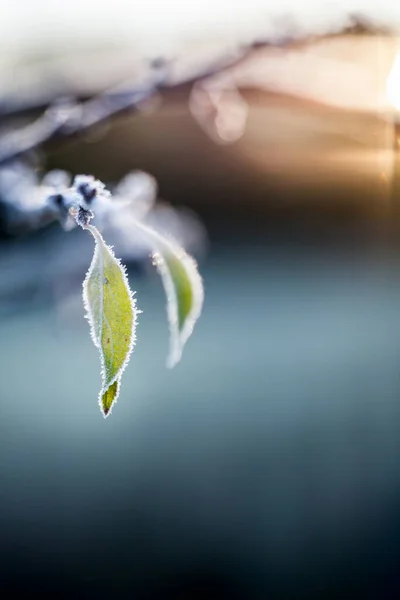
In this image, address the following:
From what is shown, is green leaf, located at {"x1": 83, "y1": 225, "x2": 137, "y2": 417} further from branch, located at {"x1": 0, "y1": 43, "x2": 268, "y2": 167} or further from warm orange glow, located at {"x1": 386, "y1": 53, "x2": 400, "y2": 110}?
warm orange glow, located at {"x1": 386, "y1": 53, "x2": 400, "y2": 110}

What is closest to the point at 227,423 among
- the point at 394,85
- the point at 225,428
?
the point at 225,428

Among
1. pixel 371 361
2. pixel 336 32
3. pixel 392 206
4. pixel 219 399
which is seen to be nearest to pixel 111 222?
pixel 336 32

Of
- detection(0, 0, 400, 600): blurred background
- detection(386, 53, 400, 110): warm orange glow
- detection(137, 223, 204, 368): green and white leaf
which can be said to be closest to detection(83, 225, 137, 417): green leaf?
detection(137, 223, 204, 368): green and white leaf

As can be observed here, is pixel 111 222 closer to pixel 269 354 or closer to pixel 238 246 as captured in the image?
pixel 238 246

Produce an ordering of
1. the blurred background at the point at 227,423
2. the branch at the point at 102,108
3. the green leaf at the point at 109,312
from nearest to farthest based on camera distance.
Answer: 1. the green leaf at the point at 109,312
2. the branch at the point at 102,108
3. the blurred background at the point at 227,423

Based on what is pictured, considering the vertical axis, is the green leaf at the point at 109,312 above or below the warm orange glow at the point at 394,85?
below

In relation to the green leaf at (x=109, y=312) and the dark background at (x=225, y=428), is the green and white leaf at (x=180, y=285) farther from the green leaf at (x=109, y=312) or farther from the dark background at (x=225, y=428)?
the dark background at (x=225, y=428)

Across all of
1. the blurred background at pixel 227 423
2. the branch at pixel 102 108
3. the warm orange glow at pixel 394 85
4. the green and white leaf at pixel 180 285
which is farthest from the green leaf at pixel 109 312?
the blurred background at pixel 227 423
